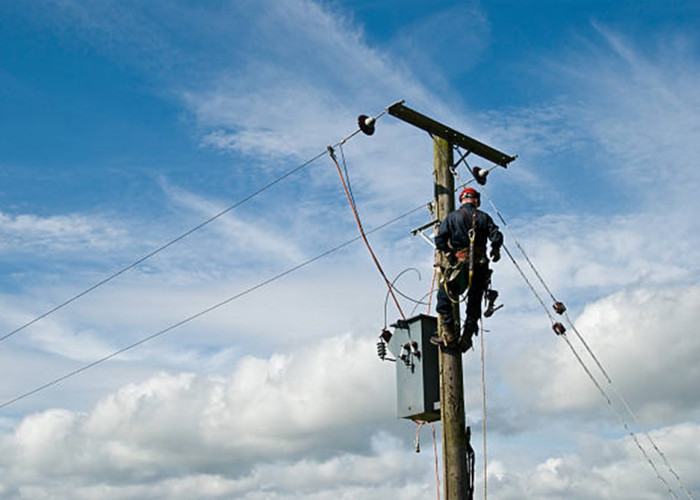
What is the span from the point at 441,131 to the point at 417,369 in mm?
2641

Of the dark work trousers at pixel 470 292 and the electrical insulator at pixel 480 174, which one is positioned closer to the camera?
the dark work trousers at pixel 470 292

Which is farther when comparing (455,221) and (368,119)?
(368,119)

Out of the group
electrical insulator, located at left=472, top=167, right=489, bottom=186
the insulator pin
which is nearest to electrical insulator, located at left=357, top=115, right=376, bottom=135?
electrical insulator, located at left=472, top=167, right=489, bottom=186

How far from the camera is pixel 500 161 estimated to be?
31.2 ft

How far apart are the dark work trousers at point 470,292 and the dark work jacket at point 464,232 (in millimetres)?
211

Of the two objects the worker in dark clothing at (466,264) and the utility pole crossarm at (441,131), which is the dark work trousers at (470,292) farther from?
the utility pole crossarm at (441,131)

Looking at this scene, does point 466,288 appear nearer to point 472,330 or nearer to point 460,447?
point 472,330

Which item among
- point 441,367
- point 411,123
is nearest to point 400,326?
point 441,367

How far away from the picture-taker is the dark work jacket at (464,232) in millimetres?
7727

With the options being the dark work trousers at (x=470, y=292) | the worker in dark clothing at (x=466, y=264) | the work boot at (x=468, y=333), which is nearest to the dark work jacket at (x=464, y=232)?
the worker in dark clothing at (x=466, y=264)

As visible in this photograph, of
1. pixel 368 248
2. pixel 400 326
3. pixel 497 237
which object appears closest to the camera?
pixel 497 237

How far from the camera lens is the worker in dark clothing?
7.71 metres

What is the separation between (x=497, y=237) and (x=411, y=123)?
1.71 metres

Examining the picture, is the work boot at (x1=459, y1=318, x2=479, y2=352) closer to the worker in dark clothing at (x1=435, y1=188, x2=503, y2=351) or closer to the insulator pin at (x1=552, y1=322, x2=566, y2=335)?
the worker in dark clothing at (x1=435, y1=188, x2=503, y2=351)
